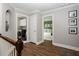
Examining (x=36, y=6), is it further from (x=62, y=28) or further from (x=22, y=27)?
(x=62, y=28)

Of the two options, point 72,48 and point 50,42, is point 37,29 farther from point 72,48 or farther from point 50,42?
point 72,48

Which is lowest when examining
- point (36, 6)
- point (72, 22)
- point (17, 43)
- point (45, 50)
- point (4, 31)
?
point (45, 50)

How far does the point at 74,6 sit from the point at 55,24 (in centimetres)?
45

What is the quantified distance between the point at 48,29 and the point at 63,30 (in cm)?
27

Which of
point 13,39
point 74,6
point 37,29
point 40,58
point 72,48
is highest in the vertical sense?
point 74,6

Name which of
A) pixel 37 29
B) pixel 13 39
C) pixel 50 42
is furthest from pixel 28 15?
pixel 50 42

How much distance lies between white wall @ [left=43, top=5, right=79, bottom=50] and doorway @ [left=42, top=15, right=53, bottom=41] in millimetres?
78

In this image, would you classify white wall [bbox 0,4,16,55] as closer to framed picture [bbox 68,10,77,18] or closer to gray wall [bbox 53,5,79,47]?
gray wall [bbox 53,5,79,47]

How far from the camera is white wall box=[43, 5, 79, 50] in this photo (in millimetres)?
1668

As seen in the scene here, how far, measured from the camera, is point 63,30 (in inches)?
68.6

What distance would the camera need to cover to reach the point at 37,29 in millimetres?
1793

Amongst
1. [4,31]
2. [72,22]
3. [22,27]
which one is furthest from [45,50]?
[4,31]

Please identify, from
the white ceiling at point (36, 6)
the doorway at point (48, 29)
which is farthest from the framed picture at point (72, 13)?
the doorway at point (48, 29)

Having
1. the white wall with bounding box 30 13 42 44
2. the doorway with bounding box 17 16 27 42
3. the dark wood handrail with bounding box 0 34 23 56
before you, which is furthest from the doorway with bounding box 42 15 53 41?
the dark wood handrail with bounding box 0 34 23 56
